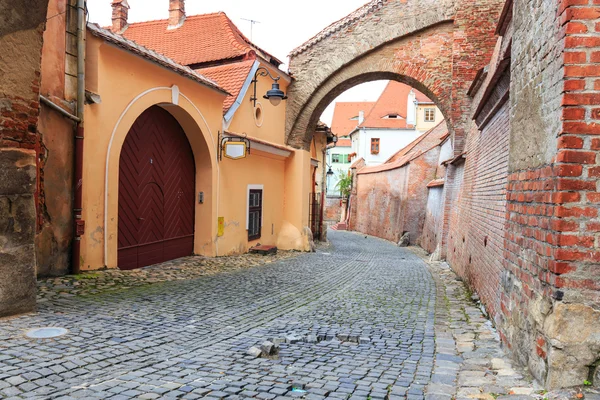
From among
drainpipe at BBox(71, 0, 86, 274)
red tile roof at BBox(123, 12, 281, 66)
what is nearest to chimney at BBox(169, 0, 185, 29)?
red tile roof at BBox(123, 12, 281, 66)

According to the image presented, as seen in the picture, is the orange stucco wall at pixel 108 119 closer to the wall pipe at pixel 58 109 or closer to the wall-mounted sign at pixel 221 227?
the wall pipe at pixel 58 109

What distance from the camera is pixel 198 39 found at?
54.7ft

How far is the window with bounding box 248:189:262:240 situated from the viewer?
46.4 feet

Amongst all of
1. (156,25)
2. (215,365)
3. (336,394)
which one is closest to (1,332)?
(215,365)

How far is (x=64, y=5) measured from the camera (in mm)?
7332

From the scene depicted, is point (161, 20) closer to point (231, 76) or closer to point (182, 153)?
point (231, 76)

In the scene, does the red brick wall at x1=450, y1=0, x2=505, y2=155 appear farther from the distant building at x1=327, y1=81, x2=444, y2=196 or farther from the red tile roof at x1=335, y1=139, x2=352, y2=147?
the red tile roof at x1=335, y1=139, x2=352, y2=147

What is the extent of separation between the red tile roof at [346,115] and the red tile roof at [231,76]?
48.6 metres

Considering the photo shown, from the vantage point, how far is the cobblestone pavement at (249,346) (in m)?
3.56

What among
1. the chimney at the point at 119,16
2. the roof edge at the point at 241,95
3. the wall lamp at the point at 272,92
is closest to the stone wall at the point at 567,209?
the wall lamp at the point at 272,92

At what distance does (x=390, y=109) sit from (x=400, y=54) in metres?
35.8

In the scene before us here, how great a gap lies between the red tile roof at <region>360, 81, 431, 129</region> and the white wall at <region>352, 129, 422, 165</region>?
1.75 feet

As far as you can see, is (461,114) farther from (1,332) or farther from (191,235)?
(1,332)

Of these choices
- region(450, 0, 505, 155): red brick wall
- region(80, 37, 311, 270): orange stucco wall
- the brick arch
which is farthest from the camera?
the brick arch
